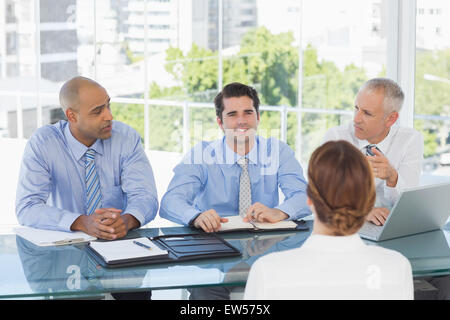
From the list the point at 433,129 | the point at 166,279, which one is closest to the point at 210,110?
the point at 433,129

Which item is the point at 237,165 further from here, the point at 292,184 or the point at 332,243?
the point at 332,243

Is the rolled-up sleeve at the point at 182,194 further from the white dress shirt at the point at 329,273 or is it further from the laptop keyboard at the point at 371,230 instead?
the white dress shirt at the point at 329,273

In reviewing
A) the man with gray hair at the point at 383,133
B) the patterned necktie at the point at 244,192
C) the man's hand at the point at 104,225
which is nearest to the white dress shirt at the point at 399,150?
the man with gray hair at the point at 383,133

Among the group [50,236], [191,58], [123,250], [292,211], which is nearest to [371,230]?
[292,211]

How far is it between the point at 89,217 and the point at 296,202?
83 cm

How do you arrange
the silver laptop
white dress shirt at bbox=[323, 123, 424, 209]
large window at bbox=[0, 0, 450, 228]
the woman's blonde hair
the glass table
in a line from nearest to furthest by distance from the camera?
the woman's blonde hair < the glass table < the silver laptop < white dress shirt at bbox=[323, 123, 424, 209] < large window at bbox=[0, 0, 450, 228]

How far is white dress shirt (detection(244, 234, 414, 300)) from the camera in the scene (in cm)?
134

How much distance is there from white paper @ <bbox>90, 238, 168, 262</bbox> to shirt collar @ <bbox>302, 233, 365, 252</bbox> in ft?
2.28

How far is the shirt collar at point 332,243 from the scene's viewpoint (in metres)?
1.38

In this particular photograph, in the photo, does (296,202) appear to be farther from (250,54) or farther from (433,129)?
(250,54)

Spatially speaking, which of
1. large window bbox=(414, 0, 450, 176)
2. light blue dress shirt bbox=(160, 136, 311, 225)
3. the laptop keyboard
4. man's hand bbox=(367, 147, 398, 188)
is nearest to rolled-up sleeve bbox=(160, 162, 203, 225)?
light blue dress shirt bbox=(160, 136, 311, 225)

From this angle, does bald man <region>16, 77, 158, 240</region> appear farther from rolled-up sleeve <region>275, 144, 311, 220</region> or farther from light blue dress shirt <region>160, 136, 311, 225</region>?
rolled-up sleeve <region>275, 144, 311, 220</region>

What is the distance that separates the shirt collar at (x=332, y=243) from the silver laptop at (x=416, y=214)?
68cm

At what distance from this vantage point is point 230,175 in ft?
9.09
